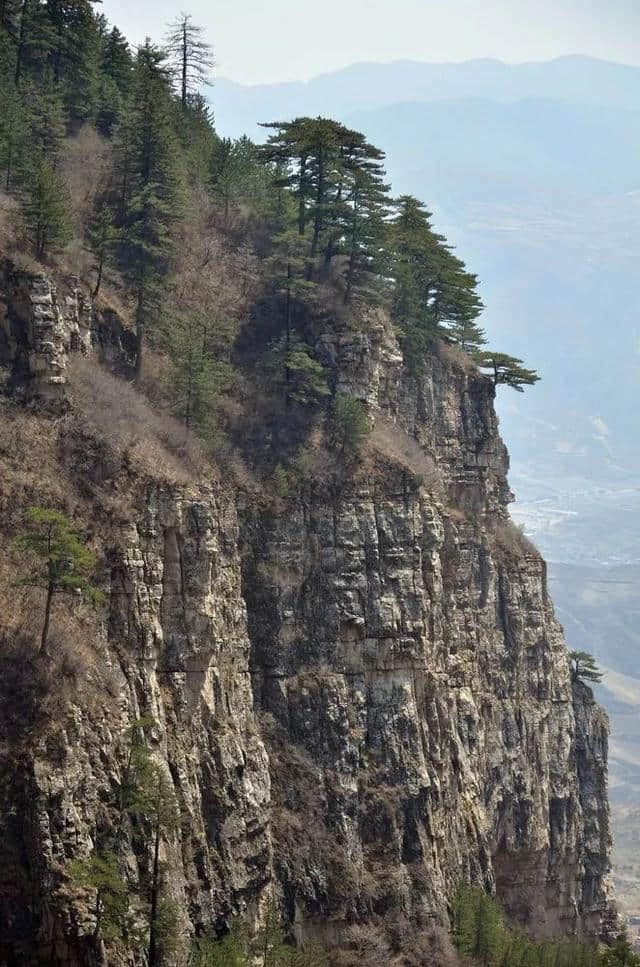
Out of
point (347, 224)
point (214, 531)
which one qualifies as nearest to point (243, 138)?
point (347, 224)

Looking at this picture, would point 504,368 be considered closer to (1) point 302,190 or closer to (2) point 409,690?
(1) point 302,190

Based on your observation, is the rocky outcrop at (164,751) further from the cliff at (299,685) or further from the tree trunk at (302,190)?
the tree trunk at (302,190)

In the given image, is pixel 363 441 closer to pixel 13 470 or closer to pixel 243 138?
pixel 13 470

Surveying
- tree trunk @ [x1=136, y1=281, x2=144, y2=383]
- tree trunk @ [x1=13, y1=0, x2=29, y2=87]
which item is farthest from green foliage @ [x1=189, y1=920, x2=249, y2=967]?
tree trunk @ [x1=13, y1=0, x2=29, y2=87]

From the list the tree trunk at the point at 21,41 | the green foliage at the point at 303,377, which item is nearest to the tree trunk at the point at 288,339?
the green foliage at the point at 303,377

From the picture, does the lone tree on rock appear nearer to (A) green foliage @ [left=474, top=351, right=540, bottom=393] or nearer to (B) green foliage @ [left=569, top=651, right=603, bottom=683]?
(A) green foliage @ [left=474, top=351, right=540, bottom=393]

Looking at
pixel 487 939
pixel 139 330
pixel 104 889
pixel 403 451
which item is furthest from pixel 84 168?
pixel 487 939
